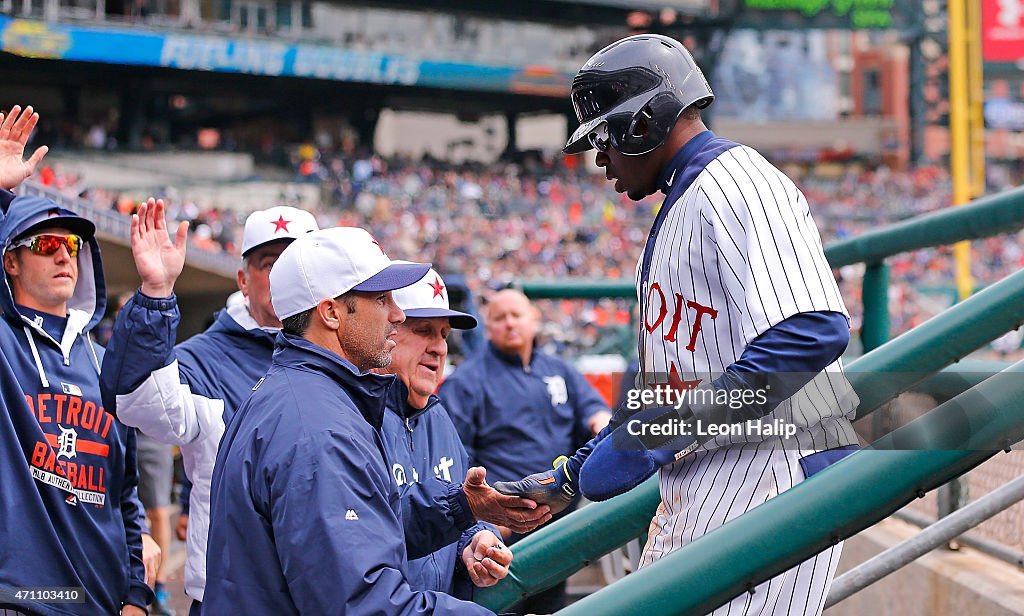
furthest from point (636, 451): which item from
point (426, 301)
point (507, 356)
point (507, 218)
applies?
point (507, 218)

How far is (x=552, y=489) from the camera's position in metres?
2.26

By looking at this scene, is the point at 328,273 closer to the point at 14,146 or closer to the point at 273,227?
the point at 273,227

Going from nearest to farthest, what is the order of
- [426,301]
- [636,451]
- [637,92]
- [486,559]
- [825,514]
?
[825,514] → [636,451] → [637,92] → [486,559] → [426,301]

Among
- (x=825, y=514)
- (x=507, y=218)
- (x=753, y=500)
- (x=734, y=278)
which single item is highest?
(x=734, y=278)

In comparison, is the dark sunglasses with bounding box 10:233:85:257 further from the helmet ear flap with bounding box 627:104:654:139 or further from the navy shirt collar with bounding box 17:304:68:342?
the helmet ear flap with bounding box 627:104:654:139

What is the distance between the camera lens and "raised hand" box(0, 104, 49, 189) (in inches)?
123

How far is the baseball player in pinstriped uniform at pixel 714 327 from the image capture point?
185 centimetres

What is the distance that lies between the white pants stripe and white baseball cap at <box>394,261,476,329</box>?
1151mm

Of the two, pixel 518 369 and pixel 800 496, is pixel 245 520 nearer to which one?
pixel 800 496

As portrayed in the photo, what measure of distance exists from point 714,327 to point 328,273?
0.69 m

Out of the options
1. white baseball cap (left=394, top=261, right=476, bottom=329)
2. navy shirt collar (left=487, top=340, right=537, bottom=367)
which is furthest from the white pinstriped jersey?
navy shirt collar (left=487, top=340, right=537, bottom=367)

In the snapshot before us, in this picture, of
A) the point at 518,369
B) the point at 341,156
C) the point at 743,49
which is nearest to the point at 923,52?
the point at 743,49

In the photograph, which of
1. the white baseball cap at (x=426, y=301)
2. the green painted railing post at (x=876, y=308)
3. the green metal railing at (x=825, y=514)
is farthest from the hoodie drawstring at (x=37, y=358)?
the green painted railing post at (x=876, y=308)

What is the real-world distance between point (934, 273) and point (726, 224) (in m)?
26.2
